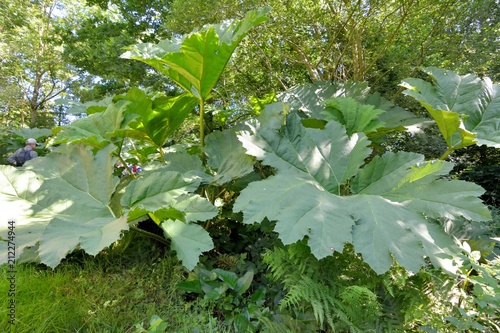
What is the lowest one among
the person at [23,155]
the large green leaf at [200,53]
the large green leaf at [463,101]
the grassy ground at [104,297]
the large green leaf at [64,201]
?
the person at [23,155]

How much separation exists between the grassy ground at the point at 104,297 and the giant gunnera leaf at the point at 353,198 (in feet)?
1.99

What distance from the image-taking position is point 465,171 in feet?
14.5

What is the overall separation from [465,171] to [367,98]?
3.24m

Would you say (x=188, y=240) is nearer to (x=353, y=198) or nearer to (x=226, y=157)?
(x=226, y=157)

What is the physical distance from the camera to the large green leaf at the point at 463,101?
1.64m

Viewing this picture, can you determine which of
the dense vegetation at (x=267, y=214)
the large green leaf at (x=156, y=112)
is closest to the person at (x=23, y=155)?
the dense vegetation at (x=267, y=214)

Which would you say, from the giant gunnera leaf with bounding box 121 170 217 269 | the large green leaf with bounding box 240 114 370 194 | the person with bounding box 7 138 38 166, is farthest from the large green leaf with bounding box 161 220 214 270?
the person with bounding box 7 138 38 166

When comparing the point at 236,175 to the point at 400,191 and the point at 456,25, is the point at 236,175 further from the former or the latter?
the point at 456,25

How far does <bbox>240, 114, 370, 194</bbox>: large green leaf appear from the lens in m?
1.48

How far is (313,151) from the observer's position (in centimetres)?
Result: 154

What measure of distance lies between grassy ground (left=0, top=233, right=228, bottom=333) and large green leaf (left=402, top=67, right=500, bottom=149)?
161 centimetres

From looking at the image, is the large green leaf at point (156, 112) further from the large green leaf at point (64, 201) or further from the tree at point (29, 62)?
the tree at point (29, 62)

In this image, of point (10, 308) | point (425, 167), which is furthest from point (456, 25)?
point (10, 308)

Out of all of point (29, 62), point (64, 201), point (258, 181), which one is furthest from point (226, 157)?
point (29, 62)
